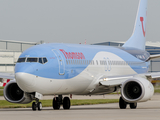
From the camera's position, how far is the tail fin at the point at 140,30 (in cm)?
3531

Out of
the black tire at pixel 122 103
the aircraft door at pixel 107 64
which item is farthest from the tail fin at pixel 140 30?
the black tire at pixel 122 103

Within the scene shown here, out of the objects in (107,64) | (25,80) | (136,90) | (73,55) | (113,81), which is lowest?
(136,90)

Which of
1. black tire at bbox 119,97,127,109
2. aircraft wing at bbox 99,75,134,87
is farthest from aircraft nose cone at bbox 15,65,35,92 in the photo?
black tire at bbox 119,97,127,109

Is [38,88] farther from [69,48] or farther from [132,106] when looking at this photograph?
[132,106]

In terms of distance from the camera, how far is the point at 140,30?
36.5 metres

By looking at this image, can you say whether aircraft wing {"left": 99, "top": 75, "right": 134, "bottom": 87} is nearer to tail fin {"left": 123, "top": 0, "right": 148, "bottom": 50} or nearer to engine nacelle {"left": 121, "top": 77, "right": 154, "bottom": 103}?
engine nacelle {"left": 121, "top": 77, "right": 154, "bottom": 103}

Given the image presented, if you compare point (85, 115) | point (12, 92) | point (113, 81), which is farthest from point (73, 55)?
point (85, 115)

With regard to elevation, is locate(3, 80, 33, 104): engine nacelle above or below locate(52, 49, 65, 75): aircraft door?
below

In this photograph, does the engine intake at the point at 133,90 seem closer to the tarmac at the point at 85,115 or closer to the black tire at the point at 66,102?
the tarmac at the point at 85,115

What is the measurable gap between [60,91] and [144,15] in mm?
16584

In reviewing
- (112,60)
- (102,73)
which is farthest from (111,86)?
(112,60)

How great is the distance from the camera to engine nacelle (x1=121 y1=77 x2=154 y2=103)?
2402 centimetres

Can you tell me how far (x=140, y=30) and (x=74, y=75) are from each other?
14.2 m

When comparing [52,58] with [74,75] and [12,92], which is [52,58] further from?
[12,92]
